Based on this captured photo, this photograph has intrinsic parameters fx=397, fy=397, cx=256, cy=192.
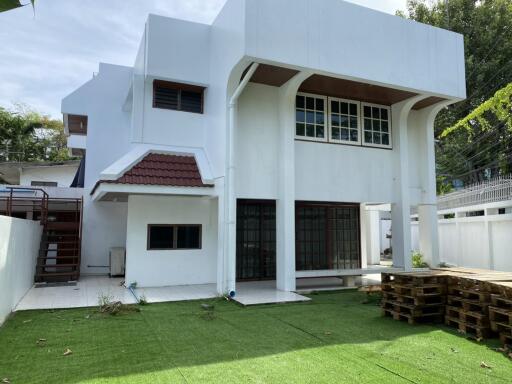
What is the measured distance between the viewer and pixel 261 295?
34.3ft

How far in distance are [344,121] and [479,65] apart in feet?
57.6

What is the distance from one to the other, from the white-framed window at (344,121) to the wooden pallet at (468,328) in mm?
6454

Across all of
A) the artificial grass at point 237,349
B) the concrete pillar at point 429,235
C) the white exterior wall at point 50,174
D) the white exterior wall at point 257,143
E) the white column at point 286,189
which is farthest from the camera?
the white exterior wall at point 50,174

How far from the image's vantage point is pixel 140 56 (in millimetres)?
13094

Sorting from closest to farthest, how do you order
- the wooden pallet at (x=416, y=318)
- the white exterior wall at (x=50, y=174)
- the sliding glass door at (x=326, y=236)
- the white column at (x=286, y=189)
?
the wooden pallet at (x=416, y=318), the white column at (x=286, y=189), the sliding glass door at (x=326, y=236), the white exterior wall at (x=50, y=174)

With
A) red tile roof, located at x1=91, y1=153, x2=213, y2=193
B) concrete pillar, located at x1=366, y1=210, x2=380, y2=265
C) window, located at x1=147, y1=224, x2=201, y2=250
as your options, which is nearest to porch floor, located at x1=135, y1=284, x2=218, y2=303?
window, located at x1=147, y1=224, x2=201, y2=250

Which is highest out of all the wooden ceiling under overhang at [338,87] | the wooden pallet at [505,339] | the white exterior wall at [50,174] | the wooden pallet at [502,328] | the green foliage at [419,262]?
the wooden ceiling under overhang at [338,87]

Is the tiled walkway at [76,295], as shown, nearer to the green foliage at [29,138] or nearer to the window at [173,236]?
the window at [173,236]

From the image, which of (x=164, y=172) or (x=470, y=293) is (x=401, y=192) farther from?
(x=164, y=172)

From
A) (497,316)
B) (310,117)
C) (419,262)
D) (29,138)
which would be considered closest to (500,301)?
(497,316)

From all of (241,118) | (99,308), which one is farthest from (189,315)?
(241,118)

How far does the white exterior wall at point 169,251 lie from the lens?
11711 millimetres

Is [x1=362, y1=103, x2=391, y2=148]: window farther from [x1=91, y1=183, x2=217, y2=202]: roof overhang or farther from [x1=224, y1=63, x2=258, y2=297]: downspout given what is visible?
[x1=91, y1=183, x2=217, y2=202]: roof overhang

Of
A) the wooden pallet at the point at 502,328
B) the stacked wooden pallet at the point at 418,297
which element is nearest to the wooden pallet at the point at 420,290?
the stacked wooden pallet at the point at 418,297
